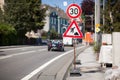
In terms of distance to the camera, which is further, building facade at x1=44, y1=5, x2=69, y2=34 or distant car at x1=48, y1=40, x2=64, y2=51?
building facade at x1=44, y1=5, x2=69, y2=34

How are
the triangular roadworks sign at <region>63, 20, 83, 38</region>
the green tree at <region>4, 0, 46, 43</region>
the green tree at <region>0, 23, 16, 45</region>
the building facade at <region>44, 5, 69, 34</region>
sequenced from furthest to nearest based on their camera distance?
the building facade at <region>44, 5, 69, 34</region>
the green tree at <region>4, 0, 46, 43</region>
the green tree at <region>0, 23, 16, 45</region>
the triangular roadworks sign at <region>63, 20, 83, 38</region>

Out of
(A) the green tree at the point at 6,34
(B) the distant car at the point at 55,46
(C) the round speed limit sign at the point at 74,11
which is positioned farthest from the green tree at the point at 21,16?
(C) the round speed limit sign at the point at 74,11

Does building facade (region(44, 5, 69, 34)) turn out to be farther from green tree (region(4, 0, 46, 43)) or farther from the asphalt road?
the asphalt road

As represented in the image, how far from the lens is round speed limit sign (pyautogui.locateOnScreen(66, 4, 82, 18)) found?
52.6 feet

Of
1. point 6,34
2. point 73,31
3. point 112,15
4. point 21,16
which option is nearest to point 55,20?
point 21,16

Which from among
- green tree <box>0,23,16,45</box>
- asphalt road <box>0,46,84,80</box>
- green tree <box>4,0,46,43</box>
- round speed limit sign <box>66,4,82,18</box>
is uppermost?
green tree <box>4,0,46,43</box>

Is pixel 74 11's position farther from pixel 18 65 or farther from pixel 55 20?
pixel 55 20

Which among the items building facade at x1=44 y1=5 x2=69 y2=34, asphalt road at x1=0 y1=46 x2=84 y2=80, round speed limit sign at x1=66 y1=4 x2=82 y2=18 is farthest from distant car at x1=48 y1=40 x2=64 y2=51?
building facade at x1=44 y1=5 x2=69 y2=34

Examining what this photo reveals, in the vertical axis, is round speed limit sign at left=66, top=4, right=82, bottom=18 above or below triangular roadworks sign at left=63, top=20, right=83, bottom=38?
above

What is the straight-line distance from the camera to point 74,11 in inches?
635

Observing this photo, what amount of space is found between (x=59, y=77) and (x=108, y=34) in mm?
7823

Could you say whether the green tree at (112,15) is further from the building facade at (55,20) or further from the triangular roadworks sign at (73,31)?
the building facade at (55,20)

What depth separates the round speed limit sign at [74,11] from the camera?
52.6 feet

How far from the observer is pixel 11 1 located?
73375mm
